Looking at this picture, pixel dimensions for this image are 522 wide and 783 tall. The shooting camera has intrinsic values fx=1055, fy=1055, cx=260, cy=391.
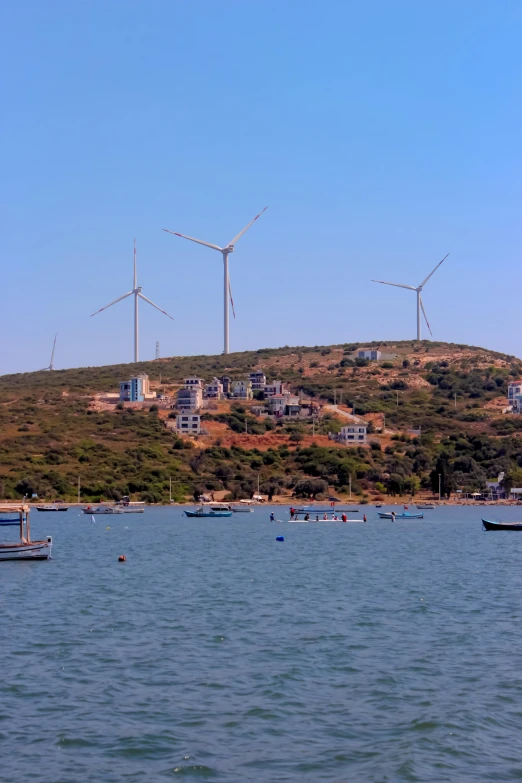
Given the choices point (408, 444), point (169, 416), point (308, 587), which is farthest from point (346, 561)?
point (169, 416)

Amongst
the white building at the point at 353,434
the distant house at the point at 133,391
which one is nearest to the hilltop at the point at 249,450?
the white building at the point at 353,434

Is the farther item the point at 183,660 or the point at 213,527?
the point at 213,527

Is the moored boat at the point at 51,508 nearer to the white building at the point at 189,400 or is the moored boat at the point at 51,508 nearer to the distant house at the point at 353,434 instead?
the distant house at the point at 353,434

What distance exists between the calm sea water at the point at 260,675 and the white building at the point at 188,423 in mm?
111025

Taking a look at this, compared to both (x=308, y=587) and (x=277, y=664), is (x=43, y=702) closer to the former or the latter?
(x=277, y=664)

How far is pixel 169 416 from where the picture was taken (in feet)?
579

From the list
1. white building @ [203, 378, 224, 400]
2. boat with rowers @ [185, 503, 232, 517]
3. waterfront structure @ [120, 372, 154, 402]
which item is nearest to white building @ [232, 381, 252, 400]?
white building @ [203, 378, 224, 400]

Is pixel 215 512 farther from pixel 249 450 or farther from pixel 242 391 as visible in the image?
pixel 242 391

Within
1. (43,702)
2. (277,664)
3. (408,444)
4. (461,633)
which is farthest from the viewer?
(408,444)

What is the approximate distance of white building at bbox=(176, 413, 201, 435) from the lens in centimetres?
16675

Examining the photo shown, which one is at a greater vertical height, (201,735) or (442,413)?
(442,413)

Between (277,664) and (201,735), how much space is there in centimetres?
691

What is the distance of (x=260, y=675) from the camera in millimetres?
26719

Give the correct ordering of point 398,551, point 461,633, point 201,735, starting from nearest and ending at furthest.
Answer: point 201,735 → point 461,633 → point 398,551
